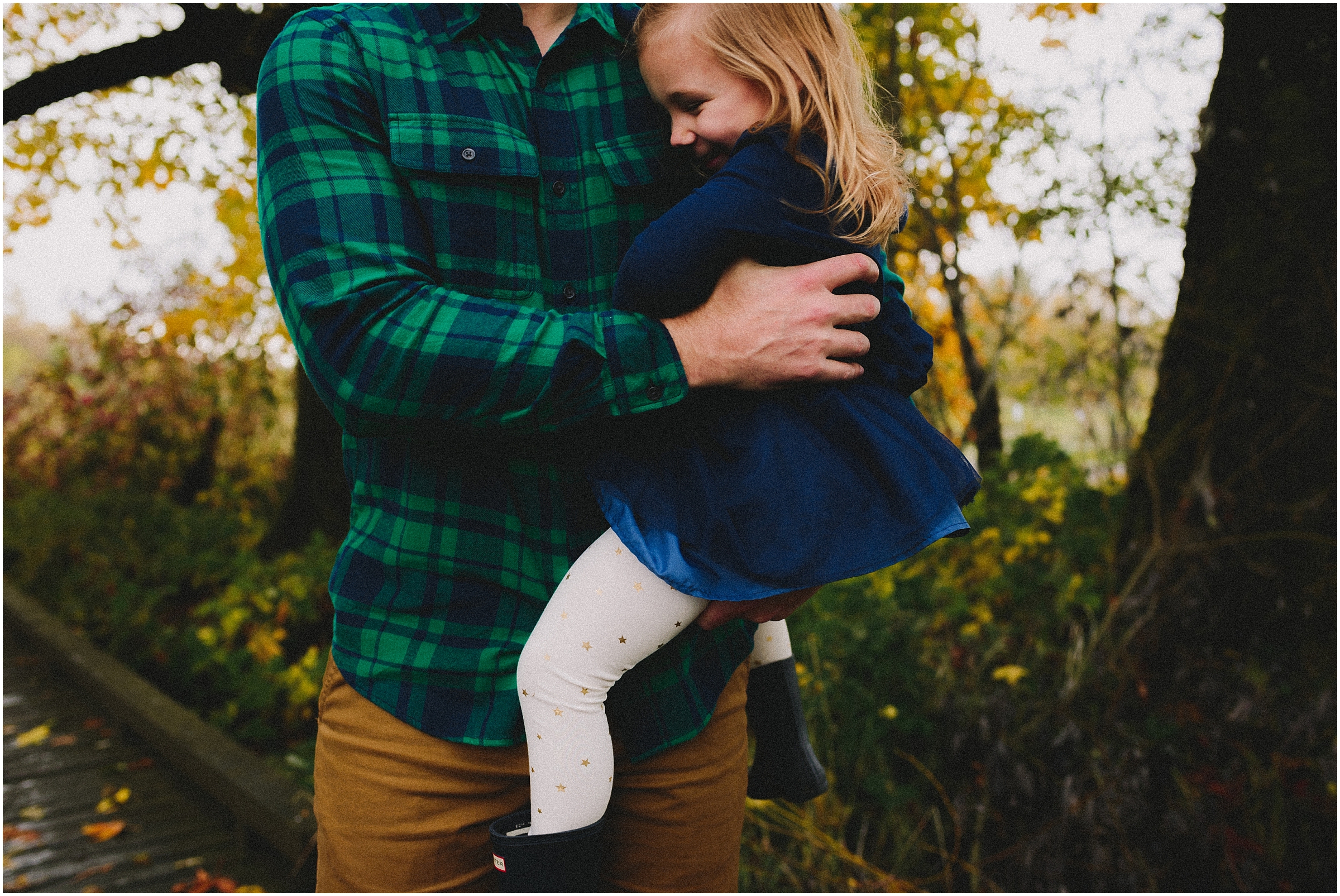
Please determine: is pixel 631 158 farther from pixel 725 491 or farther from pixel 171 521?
pixel 171 521

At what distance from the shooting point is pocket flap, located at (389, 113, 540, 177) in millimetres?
1148

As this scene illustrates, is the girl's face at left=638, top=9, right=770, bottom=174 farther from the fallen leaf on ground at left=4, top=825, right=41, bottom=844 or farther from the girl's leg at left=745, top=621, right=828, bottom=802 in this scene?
the fallen leaf on ground at left=4, top=825, right=41, bottom=844

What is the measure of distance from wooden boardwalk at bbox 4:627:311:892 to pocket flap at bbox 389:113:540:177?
295cm

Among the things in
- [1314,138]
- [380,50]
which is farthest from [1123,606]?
[380,50]

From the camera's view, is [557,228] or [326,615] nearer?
[557,228]

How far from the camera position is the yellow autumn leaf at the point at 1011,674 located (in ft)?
9.52

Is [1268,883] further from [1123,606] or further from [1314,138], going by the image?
[1314,138]

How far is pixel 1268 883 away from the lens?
8.30 feet

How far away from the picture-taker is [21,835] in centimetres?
352

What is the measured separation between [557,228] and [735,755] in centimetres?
86

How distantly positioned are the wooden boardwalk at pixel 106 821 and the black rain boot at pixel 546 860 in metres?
2.48

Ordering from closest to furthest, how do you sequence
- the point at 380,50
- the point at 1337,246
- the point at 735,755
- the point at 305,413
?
the point at 380,50 → the point at 735,755 → the point at 1337,246 → the point at 305,413

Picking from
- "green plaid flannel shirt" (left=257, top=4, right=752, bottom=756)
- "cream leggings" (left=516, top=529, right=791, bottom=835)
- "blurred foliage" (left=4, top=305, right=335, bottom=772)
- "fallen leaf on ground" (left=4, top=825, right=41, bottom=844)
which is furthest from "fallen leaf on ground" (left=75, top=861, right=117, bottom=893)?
"cream leggings" (left=516, top=529, right=791, bottom=835)

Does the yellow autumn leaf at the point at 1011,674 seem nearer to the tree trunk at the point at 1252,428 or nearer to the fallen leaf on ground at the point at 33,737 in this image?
the tree trunk at the point at 1252,428
